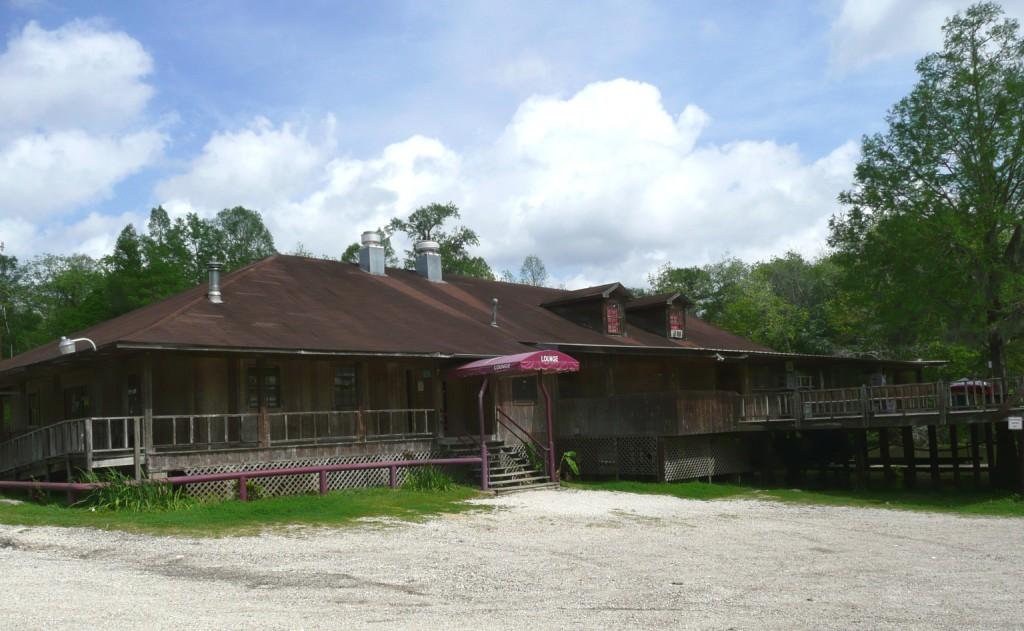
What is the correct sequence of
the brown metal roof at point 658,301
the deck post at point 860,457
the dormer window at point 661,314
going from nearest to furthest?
the deck post at point 860,457
the brown metal roof at point 658,301
the dormer window at point 661,314

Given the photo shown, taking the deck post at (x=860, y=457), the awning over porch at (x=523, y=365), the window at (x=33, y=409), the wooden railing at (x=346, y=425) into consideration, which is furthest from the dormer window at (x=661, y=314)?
the window at (x=33, y=409)

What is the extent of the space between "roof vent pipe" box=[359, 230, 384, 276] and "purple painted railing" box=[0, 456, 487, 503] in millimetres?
10584

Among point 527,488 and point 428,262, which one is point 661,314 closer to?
point 428,262

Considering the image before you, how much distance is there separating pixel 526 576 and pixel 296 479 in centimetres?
1051

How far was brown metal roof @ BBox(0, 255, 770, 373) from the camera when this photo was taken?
21.4 m

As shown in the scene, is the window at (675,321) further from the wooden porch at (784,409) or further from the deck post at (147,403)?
the deck post at (147,403)

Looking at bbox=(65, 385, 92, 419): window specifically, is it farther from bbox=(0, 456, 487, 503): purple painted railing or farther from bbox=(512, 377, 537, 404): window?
bbox=(512, 377, 537, 404): window

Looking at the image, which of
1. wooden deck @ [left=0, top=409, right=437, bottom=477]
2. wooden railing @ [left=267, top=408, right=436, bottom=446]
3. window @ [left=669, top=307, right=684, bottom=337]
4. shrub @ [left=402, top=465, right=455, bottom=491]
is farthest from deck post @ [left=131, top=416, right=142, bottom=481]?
window @ [left=669, top=307, right=684, bottom=337]

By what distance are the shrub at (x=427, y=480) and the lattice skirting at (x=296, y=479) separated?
1.00 feet

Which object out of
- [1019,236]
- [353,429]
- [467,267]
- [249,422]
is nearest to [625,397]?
[353,429]

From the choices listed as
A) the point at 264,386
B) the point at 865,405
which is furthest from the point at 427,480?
the point at 865,405

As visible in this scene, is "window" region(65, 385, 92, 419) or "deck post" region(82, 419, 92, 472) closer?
"deck post" region(82, 419, 92, 472)

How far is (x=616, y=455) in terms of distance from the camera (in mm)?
26781

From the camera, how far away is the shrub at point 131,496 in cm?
1784
